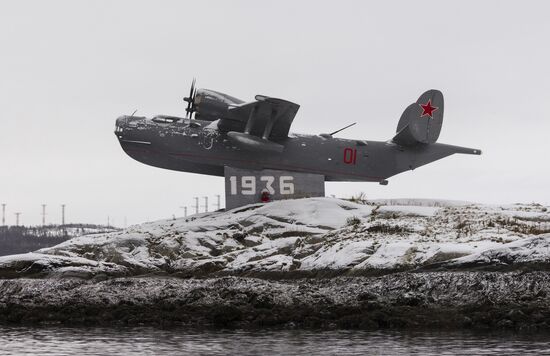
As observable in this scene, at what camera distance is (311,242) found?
105ft

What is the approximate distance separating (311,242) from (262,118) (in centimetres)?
931

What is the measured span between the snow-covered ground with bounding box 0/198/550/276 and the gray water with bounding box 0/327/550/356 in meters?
5.55

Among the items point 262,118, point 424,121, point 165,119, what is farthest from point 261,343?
point 424,121

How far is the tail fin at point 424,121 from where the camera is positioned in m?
41.0

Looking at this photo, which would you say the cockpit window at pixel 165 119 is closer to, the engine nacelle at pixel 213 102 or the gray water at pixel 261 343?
the engine nacelle at pixel 213 102

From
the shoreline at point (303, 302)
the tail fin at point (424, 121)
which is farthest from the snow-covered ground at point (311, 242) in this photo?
the tail fin at point (424, 121)

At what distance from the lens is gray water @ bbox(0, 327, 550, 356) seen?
1730 centimetres

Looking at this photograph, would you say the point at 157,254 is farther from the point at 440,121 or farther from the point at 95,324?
the point at 440,121

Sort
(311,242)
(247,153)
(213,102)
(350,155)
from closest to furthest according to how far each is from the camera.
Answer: (311,242) → (247,153) → (213,102) → (350,155)

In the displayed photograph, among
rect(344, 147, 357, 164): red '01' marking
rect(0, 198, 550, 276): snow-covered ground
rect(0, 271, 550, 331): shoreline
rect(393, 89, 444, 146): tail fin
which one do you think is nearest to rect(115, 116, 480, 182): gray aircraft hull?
rect(344, 147, 357, 164): red '01' marking

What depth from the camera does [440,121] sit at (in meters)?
41.5

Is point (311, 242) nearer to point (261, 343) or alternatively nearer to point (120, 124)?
point (261, 343)

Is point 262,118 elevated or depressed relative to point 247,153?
elevated

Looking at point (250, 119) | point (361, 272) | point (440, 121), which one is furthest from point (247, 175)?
point (361, 272)
